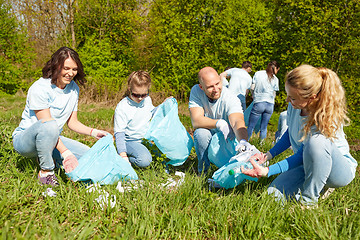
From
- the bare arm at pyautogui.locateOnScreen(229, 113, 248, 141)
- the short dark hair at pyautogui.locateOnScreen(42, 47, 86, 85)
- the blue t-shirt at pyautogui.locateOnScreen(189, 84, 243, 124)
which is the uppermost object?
the short dark hair at pyautogui.locateOnScreen(42, 47, 86, 85)

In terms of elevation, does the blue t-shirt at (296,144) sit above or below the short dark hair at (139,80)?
below

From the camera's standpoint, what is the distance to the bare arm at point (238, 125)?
2.60m

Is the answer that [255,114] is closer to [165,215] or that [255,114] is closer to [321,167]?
[321,167]

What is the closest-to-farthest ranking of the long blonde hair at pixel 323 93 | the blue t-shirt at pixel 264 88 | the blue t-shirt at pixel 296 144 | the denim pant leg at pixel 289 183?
the long blonde hair at pixel 323 93 < the blue t-shirt at pixel 296 144 < the denim pant leg at pixel 289 183 < the blue t-shirt at pixel 264 88

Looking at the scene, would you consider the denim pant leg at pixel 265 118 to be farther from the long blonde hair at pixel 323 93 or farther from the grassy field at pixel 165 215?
the long blonde hair at pixel 323 93

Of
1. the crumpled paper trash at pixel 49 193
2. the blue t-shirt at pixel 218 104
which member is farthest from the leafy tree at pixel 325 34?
the crumpled paper trash at pixel 49 193

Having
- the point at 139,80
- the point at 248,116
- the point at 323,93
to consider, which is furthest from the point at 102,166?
the point at 248,116

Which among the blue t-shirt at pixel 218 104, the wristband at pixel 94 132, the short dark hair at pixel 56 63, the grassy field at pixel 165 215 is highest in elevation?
the short dark hair at pixel 56 63

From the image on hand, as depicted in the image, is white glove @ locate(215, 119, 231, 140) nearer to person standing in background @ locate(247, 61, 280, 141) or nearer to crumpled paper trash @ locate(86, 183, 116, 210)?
crumpled paper trash @ locate(86, 183, 116, 210)

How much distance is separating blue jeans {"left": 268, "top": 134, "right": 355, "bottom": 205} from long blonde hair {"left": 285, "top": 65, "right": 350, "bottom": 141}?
0.33ft

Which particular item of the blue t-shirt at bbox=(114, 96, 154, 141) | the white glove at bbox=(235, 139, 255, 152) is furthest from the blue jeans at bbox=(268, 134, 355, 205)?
the blue t-shirt at bbox=(114, 96, 154, 141)

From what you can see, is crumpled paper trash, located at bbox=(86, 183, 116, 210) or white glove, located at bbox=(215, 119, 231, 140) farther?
white glove, located at bbox=(215, 119, 231, 140)

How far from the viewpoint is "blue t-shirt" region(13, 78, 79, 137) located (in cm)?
248

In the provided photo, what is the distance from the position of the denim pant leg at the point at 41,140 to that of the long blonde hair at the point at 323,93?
1917mm
